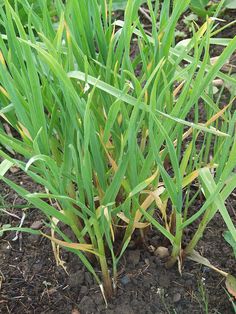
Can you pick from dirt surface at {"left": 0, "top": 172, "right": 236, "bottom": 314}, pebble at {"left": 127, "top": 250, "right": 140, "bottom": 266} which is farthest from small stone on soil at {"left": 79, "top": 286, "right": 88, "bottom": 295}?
pebble at {"left": 127, "top": 250, "right": 140, "bottom": 266}

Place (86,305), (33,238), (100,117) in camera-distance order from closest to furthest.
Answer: (100,117) < (86,305) < (33,238)

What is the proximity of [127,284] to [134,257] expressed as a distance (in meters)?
0.06

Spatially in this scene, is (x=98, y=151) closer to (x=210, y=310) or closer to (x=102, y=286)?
(x=102, y=286)

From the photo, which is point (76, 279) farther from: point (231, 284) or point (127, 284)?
point (231, 284)

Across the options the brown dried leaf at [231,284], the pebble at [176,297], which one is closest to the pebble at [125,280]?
the pebble at [176,297]

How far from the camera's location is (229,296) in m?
1.04

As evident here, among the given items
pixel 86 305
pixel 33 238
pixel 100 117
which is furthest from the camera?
pixel 33 238

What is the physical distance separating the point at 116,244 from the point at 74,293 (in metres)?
0.13

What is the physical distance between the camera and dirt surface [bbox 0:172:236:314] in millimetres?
1057

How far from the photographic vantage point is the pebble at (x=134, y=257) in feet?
3.64

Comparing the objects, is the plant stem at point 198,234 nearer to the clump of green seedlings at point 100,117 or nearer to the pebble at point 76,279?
the clump of green seedlings at point 100,117

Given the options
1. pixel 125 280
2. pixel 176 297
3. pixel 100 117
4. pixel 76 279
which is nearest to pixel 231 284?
pixel 176 297

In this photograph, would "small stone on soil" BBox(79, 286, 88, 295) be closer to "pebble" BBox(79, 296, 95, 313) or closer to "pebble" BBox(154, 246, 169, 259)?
"pebble" BBox(79, 296, 95, 313)

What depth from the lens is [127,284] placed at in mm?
Result: 1082
